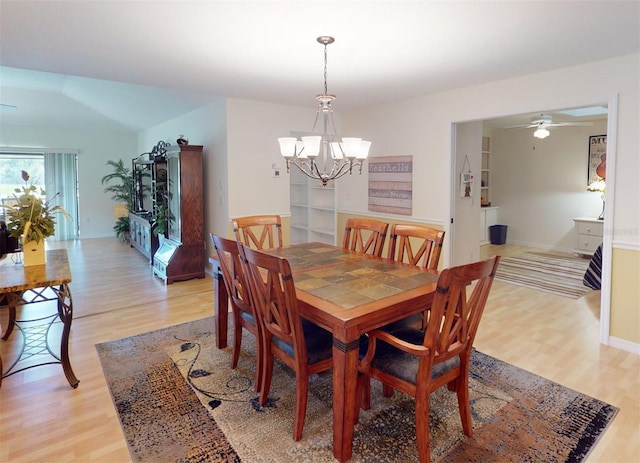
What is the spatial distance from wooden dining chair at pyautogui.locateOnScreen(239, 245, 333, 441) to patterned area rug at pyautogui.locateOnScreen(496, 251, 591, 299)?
11.9 feet

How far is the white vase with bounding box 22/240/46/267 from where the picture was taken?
2.67 m

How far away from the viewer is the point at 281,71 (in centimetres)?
344

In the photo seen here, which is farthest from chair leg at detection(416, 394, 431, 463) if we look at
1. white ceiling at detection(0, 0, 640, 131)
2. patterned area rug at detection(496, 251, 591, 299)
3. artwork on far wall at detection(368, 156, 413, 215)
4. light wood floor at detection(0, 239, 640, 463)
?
patterned area rug at detection(496, 251, 591, 299)

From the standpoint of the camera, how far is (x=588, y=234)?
626 centimetres

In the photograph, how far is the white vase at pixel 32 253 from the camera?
2668 millimetres

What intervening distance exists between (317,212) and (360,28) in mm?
3858

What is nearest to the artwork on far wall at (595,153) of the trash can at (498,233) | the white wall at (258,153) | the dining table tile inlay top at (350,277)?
the trash can at (498,233)

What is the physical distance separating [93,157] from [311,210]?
223 inches

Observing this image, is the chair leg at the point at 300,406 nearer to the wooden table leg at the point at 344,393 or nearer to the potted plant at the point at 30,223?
the wooden table leg at the point at 344,393

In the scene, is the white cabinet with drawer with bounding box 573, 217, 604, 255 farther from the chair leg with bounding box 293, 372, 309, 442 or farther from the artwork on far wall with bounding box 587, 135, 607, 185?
the chair leg with bounding box 293, 372, 309, 442

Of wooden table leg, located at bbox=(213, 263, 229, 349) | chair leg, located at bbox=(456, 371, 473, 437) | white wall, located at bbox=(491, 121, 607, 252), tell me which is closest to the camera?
chair leg, located at bbox=(456, 371, 473, 437)

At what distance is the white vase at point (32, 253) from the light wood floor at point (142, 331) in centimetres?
76

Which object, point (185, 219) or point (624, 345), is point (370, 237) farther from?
point (185, 219)

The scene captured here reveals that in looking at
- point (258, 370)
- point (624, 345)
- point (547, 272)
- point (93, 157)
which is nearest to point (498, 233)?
point (547, 272)
